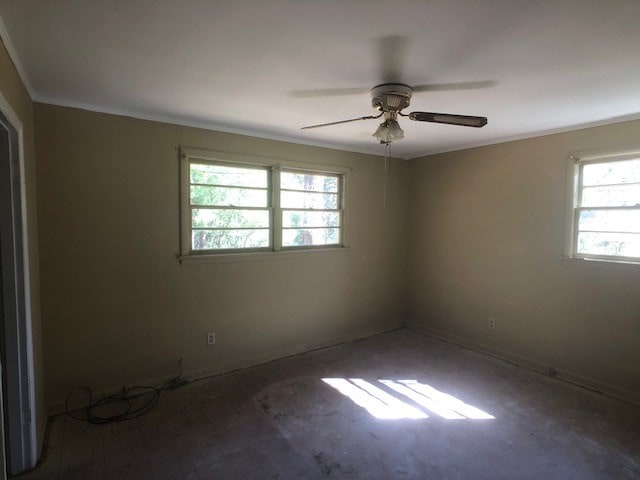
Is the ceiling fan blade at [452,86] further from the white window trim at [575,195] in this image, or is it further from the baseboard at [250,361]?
the baseboard at [250,361]

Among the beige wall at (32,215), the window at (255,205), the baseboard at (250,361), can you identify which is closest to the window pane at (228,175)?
the window at (255,205)

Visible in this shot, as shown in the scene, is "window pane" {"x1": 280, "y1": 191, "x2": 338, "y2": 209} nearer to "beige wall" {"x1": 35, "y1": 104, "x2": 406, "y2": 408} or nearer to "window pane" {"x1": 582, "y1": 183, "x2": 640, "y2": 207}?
"beige wall" {"x1": 35, "y1": 104, "x2": 406, "y2": 408}

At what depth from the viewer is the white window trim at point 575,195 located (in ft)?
10.1

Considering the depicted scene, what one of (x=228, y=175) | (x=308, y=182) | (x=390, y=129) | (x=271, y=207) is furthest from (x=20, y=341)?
(x=308, y=182)

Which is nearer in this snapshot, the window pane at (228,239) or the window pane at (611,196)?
the window pane at (611,196)

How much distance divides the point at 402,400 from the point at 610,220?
2.45 meters

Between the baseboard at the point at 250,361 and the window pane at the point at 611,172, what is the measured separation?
111 inches

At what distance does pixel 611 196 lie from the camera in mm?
3113

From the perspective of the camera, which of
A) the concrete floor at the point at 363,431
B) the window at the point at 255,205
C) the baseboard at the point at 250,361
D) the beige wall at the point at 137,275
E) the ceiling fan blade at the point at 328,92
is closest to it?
the concrete floor at the point at 363,431

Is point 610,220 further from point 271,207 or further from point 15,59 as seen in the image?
point 15,59

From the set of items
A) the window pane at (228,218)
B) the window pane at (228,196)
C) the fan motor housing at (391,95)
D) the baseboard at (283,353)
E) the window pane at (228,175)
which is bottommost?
the baseboard at (283,353)

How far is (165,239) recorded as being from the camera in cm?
310

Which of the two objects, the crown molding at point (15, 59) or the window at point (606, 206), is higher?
the crown molding at point (15, 59)

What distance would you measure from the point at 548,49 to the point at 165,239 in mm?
3026
